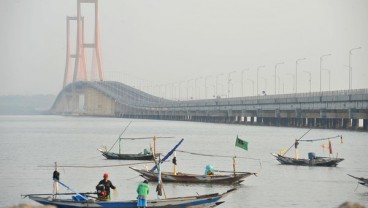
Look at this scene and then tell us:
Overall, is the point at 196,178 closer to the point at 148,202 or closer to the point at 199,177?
the point at 199,177

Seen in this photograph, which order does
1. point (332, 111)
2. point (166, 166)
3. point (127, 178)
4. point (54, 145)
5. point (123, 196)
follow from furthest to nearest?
point (332, 111)
point (54, 145)
point (166, 166)
point (127, 178)
point (123, 196)

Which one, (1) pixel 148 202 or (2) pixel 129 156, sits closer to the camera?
(1) pixel 148 202

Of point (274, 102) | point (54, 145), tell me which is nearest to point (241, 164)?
point (54, 145)

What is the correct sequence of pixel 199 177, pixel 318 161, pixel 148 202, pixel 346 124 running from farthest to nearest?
pixel 346 124 < pixel 318 161 < pixel 199 177 < pixel 148 202

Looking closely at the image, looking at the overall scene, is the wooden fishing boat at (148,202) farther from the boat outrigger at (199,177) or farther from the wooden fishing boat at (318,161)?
the wooden fishing boat at (318,161)

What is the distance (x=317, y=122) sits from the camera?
16538cm

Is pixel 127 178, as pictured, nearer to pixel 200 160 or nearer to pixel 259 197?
pixel 259 197

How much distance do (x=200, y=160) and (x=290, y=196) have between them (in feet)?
103

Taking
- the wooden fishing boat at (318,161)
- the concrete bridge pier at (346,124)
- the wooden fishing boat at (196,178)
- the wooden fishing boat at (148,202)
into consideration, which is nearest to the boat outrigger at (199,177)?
the wooden fishing boat at (196,178)

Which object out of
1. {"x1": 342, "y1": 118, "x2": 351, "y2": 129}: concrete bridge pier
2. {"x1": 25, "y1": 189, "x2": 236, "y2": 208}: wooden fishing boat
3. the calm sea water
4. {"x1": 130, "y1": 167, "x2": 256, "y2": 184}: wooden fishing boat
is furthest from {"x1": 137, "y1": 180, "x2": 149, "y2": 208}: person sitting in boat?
{"x1": 342, "y1": 118, "x2": 351, "y2": 129}: concrete bridge pier

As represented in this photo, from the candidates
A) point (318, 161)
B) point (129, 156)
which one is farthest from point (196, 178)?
point (129, 156)

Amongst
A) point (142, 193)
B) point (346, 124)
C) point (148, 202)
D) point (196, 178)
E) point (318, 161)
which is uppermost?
point (346, 124)

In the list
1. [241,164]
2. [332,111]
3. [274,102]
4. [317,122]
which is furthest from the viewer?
[274,102]

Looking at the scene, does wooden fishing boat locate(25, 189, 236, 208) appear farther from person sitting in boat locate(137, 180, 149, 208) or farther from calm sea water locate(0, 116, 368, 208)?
calm sea water locate(0, 116, 368, 208)
